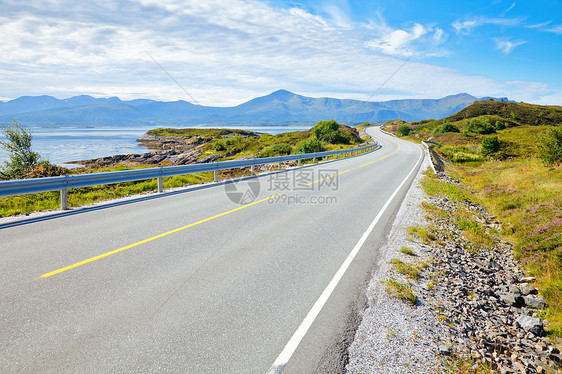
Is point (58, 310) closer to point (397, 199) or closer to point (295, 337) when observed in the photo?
point (295, 337)

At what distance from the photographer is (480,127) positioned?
80125mm

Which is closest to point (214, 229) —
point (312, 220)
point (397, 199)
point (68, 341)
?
point (312, 220)

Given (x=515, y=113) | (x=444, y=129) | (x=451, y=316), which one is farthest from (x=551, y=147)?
(x=515, y=113)

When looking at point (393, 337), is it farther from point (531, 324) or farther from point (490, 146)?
point (490, 146)

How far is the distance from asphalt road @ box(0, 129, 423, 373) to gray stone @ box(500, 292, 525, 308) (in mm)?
2226

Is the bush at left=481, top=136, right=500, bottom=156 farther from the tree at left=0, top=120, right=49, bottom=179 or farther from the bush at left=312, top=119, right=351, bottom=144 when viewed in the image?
the tree at left=0, top=120, right=49, bottom=179

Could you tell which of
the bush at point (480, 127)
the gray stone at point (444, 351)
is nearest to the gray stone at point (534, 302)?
the gray stone at point (444, 351)

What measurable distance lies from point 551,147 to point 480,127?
227 feet

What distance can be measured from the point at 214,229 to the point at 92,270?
2864mm

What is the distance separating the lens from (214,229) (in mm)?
7289

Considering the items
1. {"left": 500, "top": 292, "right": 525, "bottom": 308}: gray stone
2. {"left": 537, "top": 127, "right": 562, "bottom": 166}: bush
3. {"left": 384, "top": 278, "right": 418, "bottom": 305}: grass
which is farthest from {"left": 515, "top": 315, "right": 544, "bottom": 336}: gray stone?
{"left": 537, "top": 127, "right": 562, "bottom": 166}: bush

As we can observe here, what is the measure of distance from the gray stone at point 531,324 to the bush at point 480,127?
3601 inches

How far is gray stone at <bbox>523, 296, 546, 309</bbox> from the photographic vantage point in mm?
4891

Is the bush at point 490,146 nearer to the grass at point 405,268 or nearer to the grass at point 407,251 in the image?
the grass at point 407,251
